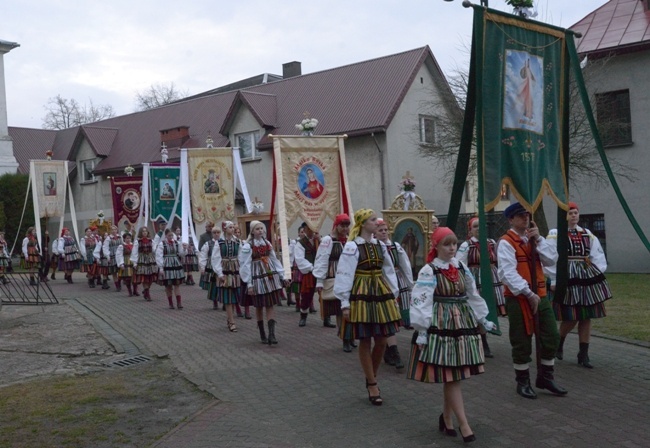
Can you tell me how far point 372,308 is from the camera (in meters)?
8.16

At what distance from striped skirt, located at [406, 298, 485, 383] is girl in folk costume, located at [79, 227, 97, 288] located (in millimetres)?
20118

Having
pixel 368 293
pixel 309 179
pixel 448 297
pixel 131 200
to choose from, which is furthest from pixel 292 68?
pixel 448 297

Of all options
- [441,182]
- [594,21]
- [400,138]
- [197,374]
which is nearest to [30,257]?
[400,138]

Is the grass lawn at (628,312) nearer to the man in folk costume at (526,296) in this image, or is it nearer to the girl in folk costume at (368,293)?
the man in folk costume at (526,296)

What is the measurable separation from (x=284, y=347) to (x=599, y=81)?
17433mm

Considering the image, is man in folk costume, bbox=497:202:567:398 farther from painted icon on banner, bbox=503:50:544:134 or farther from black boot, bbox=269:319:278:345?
black boot, bbox=269:319:278:345

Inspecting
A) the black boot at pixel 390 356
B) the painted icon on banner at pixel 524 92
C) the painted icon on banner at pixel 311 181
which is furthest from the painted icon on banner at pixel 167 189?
the painted icon on banner at pixel 524 92

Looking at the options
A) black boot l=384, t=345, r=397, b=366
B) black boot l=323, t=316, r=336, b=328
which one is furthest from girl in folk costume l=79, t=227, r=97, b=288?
black boot l=384, t=345, r=397, b=366

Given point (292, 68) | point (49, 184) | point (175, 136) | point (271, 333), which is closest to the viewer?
point (271, 333)

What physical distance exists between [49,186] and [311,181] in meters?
13.7

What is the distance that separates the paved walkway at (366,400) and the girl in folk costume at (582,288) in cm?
52

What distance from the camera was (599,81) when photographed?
81.6 feet

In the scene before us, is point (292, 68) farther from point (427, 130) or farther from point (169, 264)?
point (169, 264)

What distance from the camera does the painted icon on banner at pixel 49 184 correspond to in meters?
24.4
